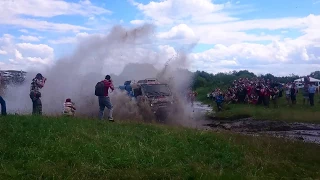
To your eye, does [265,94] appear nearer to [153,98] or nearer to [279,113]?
[279,113]

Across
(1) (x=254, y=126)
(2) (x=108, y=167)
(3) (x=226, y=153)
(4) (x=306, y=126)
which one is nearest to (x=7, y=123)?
(2) (x=108, y=167)

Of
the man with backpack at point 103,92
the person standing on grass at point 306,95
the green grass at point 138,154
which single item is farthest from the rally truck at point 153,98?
the person standing on grass at point 306,95

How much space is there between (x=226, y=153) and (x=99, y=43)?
19562 millimetres

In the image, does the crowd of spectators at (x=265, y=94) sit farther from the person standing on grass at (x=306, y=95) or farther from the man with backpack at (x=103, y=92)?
the man with backpack at (x=103, y=92)

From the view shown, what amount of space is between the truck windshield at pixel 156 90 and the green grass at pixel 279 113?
5.85 metres

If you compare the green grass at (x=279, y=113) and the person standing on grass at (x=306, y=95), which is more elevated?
the person standing on grass at (x=306, y=95)

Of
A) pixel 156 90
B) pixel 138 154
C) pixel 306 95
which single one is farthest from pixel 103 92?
pixel 306 95

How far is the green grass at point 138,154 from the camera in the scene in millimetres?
8750

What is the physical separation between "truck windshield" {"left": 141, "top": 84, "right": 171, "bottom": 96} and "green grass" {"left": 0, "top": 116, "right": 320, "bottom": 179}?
9.11 metres

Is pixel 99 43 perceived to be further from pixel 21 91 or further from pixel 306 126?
pixel 306 126

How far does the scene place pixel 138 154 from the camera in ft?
33.1

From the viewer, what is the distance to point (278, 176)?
9352 millimetres

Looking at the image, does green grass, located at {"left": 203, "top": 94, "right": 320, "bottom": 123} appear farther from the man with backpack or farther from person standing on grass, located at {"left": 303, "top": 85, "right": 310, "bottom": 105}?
the man with backpack

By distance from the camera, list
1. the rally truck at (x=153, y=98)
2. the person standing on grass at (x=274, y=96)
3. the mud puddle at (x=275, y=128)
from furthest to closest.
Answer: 1. the person standing on grass at (x=274, y=96)
2. the rally truck at (x=153, y=98)
3. the mud puddle at (x=275, y=128)
